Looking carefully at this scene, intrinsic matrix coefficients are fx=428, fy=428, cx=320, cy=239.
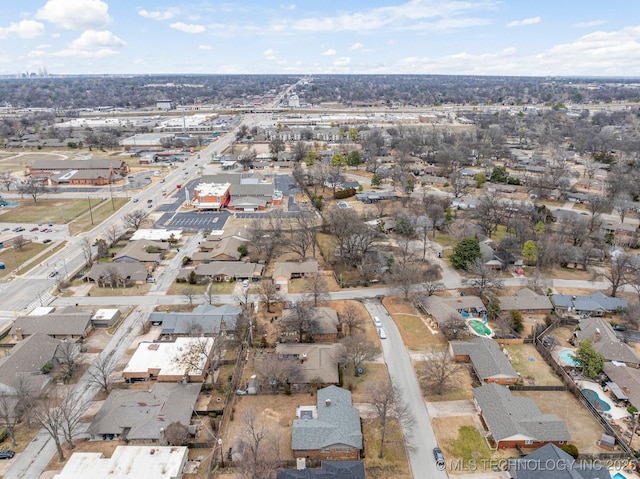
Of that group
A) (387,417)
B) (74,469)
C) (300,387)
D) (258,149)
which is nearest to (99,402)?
(74,469)

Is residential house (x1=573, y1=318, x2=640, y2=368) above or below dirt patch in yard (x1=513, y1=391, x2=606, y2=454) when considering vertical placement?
above

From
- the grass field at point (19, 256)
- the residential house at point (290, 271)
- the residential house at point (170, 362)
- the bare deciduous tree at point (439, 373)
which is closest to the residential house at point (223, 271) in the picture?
the residential house at point (290, 271)

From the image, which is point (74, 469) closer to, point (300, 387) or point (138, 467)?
point (138, 467)

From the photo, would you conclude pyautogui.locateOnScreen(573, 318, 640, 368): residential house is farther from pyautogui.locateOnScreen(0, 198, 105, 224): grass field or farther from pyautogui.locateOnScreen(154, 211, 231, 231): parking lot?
pyautogui.locateOnScreen(0, 198, 105, 224): grass field

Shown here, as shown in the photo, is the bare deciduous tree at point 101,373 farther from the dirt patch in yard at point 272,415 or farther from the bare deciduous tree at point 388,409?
the bare deciduous tree at point 388,409

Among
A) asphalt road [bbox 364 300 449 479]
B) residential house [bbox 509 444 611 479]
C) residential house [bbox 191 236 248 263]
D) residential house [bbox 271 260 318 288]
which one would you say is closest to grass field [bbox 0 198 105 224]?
residential house [bbox 191 236 248 263]

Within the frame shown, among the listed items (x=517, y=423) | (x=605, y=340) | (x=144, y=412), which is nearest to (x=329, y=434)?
(x=517, y=423)
